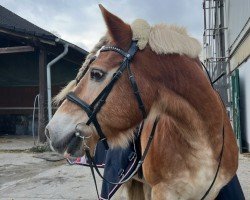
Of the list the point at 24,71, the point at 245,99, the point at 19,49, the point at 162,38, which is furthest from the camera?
the point at 24,71

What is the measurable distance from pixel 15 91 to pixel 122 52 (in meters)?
12.4

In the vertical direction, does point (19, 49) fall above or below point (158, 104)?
above

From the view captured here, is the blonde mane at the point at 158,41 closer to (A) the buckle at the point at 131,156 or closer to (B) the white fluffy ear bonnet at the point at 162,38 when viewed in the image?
(B) the white fluffy ear bonnet at the point at 162,38

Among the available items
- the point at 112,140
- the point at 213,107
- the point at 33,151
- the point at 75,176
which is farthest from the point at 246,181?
the point at 33,151

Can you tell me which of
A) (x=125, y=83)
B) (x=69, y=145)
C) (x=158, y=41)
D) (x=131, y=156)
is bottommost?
(x=131, y=156)

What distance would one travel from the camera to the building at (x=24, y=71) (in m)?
10.1

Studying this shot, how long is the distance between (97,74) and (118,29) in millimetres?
260

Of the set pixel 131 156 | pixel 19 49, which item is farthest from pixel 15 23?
pixel 131 156

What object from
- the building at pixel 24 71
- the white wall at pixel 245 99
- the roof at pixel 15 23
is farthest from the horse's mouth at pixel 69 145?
the building at pixel 24 71

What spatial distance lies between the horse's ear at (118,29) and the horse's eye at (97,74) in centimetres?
19

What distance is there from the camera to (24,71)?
12477 mm

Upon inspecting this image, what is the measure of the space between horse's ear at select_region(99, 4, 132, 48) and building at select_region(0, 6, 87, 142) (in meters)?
8.01

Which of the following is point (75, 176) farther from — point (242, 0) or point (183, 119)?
point (242, 0)

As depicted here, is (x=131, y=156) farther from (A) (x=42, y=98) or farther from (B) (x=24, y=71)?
(B) (x=24, y=71)
